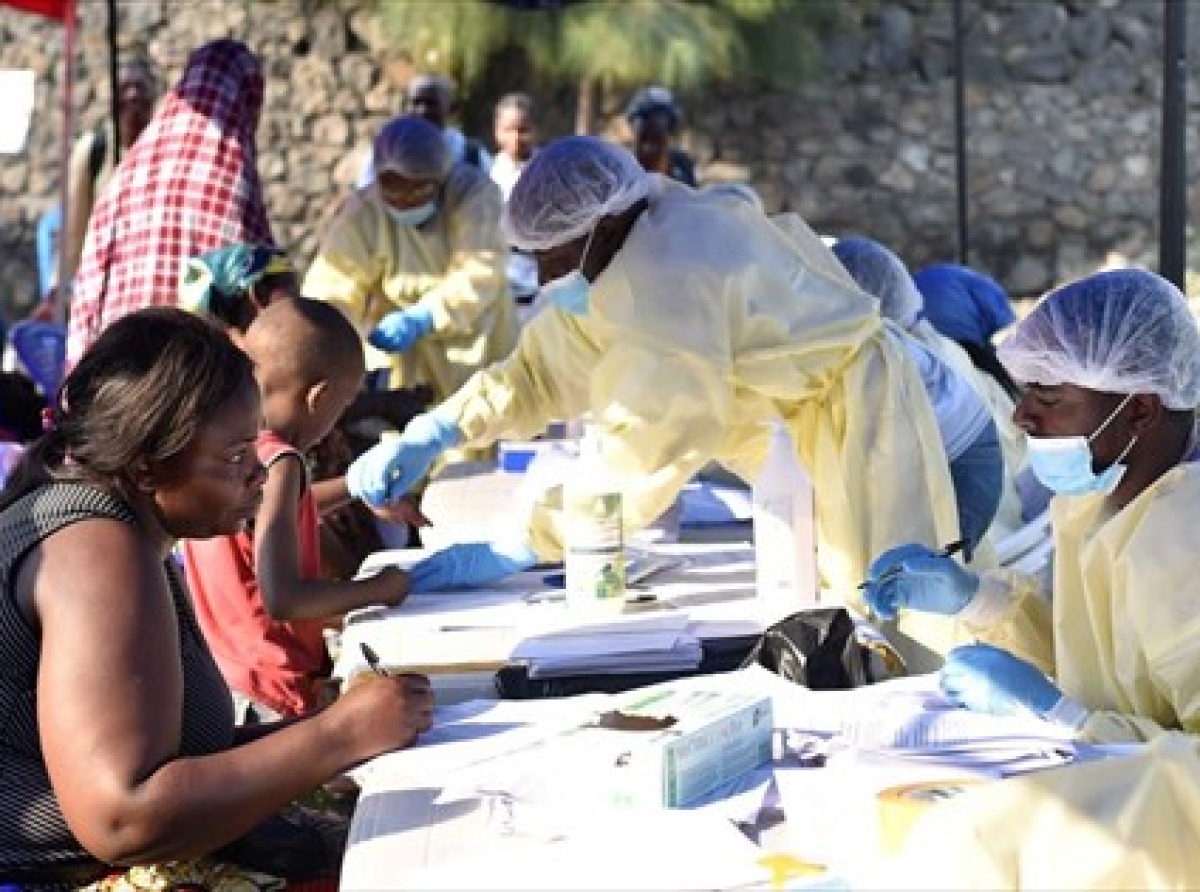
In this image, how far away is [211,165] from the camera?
5523mm

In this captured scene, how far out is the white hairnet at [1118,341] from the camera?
2.50 meters

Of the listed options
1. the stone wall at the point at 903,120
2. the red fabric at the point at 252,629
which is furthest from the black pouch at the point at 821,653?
the stone wall at the point at 903,120

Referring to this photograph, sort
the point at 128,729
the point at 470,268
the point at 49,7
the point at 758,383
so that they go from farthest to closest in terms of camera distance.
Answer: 1. the point at 49,7
2. the point at 470,268
3. the point at 758,383
4. the point at 128,729

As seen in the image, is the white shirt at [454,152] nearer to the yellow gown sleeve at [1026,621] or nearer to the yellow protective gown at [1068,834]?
the yellow gown sleeve at [1026,621]

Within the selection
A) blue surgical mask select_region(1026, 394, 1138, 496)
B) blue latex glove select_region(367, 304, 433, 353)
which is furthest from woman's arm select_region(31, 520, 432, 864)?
blue latex glove select_region(367, 304, 433, 353)

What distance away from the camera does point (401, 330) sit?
243 inches

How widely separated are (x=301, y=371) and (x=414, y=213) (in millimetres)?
3119

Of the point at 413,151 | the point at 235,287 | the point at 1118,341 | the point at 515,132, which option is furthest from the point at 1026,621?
the point at 515,132

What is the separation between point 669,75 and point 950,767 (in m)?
10.5

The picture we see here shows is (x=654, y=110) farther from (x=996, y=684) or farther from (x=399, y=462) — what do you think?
(x=996, y=684)

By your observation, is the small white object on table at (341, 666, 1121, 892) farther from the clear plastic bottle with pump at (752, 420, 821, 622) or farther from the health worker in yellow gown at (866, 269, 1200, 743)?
the clear plastic bottle with pump at (752, 420, 821, 622)

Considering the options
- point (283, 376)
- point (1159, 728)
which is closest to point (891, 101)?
point (283, 376)

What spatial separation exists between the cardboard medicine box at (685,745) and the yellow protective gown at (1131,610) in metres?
0.38

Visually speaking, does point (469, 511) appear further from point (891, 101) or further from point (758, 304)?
point (891, 101)
